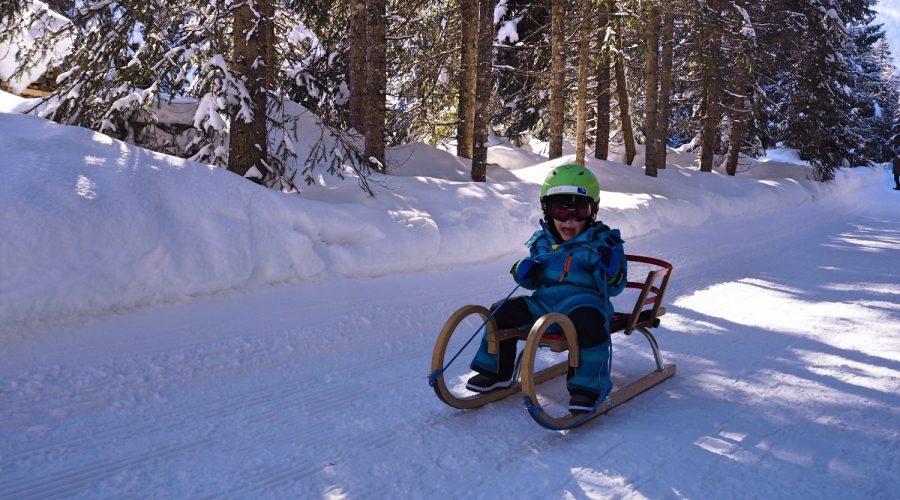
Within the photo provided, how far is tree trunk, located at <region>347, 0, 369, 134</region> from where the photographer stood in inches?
399

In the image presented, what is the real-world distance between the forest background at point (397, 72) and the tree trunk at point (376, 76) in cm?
2

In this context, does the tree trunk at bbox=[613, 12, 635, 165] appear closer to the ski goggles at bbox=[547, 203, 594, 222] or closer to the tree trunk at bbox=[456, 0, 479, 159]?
the tree trunk at bbox=[456, 0, 479, 159]

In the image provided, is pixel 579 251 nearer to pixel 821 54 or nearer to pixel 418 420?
pixel 418 420

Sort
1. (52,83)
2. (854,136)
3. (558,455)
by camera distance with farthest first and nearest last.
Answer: (854,136) < (52,83) < (558,455)

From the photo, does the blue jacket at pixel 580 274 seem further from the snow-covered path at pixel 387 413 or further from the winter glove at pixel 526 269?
the snow-covered path at pixel 387 413

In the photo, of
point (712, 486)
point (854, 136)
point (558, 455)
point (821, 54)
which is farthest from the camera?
point (854, 136)

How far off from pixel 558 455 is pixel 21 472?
255 centimetres

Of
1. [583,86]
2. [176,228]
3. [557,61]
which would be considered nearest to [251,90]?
[176,228]

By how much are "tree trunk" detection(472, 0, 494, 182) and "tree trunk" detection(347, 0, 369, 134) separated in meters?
2.21

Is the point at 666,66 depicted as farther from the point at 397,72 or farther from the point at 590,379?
the point at 590,379

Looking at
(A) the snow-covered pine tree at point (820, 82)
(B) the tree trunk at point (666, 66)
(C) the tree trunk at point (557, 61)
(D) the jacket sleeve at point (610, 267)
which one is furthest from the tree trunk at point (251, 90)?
(A) the snow-covered pine tree at point (820, 82)

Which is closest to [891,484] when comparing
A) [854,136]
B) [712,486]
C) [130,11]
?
[712,486]

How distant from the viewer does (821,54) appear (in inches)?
830

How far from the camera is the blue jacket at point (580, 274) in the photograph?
3.87 metres
